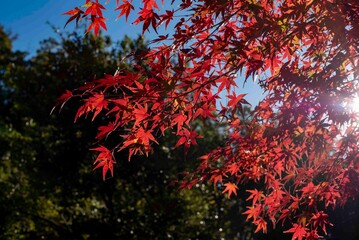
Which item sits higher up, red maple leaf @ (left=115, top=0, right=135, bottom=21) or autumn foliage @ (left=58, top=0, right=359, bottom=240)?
Result: red maple leaf @ (left=115, top=0, right=135, bottom=21)

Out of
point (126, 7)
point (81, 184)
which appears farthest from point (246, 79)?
point (81, 184)

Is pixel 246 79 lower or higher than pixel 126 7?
lower

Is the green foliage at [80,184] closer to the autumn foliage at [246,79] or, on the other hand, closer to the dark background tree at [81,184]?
the dark background tree at [81,184]

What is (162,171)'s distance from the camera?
34.9ft

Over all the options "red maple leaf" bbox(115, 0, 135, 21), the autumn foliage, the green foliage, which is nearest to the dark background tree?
the green foliage

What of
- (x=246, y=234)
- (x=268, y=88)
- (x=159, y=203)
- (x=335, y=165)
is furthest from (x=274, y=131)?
(x=246, y=234)

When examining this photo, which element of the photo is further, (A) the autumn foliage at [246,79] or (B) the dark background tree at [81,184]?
(B) the dark background tree at [81,184]

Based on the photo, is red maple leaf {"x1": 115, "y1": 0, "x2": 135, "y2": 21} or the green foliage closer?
red maple leaf {"x1": 115, "y1": 0, "x2": 135, "y2": 21}

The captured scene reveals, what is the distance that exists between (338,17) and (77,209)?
9420 mm

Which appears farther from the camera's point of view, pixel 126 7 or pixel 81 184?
pixel 81 184

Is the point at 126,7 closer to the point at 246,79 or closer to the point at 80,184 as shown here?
the point at 246,79

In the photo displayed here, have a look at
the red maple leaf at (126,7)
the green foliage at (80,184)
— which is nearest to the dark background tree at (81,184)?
the green foliage at (80,184)

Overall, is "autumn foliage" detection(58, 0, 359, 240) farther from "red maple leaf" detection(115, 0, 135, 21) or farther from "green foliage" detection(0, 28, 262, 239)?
"green foliage" detection(0, 28, 262, 239)

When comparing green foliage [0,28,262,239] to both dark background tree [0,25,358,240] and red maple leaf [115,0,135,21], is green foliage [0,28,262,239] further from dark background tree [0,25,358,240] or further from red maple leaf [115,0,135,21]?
red maple leaf [115,0,135,21]
